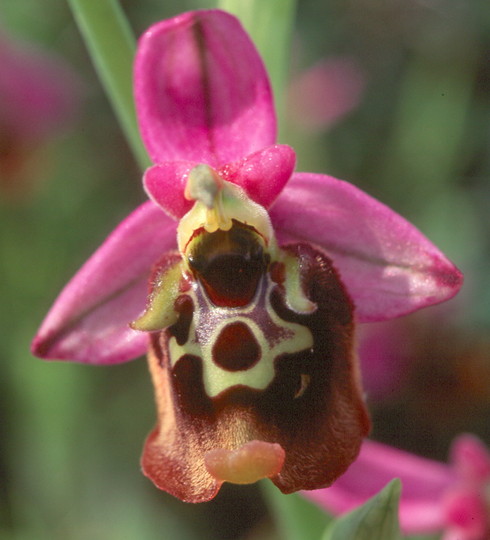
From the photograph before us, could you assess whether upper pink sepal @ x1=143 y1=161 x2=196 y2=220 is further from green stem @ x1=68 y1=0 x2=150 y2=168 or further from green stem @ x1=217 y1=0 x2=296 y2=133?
green stem @ x1=217 y1=0 x2=296 y2=133

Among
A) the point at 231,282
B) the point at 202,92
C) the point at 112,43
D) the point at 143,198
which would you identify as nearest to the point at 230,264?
the point at 231,282

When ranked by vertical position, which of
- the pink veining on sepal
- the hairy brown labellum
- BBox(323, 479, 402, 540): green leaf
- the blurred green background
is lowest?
the blurred green background

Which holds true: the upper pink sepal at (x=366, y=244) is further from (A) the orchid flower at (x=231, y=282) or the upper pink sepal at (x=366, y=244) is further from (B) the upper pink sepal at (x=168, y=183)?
(B) the upper pink sepal at (x=168, y=183)

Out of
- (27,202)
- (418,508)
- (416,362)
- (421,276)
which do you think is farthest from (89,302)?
(27,202)

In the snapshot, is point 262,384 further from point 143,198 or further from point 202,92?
point 143,198

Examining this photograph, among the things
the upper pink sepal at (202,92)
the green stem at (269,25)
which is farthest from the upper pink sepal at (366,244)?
the green stem at (269,25)

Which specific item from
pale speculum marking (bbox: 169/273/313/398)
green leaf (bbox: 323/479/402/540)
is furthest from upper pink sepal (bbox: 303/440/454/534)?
pale speculum marking (bbox: 169/273/313/398)
